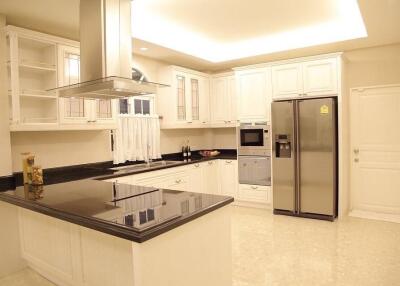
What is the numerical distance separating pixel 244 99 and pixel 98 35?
313 centimetres

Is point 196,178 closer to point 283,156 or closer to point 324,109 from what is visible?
point 283,156

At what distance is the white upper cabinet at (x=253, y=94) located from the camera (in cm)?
497

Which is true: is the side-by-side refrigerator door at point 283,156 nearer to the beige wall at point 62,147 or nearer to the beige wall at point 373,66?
the beige wall at point 373,66

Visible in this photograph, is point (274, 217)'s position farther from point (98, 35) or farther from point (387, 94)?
point (98, 35)

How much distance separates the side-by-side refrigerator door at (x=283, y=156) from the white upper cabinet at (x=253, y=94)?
10.8 inches

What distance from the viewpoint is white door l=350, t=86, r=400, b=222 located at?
4562mm

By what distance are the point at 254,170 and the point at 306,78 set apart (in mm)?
1662

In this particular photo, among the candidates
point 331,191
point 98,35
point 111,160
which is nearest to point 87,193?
point 98,35

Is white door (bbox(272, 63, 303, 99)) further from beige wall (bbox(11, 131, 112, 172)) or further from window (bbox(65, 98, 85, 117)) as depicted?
window (bbox(65, 98, 85, 117))

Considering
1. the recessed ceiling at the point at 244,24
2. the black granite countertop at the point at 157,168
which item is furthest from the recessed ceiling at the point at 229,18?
the black granite countertop at the point at 157,168

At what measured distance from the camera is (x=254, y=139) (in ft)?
16.8

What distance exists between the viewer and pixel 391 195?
462 cm

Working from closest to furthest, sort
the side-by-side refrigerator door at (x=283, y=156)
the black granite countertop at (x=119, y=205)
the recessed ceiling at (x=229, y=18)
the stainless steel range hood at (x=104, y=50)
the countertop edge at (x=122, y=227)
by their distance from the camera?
the countertop edge at (x=122, y=227), the black granite countertop at (x=119, y=205), the stainless steel range hood at (x=104, y=50), the recessed ceiling at (x=229, y=18), the side-by-side refrigerator door at (x=283, y=156)

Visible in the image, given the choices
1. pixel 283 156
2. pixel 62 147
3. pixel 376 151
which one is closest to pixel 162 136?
pixel 62 147
